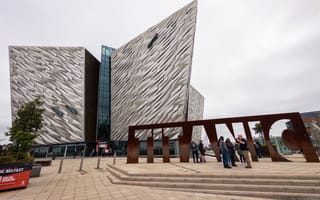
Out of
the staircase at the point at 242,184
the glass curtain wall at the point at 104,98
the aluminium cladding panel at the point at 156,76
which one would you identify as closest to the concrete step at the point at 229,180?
the staircase at the point at 242,184

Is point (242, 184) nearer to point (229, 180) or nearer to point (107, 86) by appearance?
point (229, 180)

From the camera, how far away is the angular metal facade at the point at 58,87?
33438 millimetres

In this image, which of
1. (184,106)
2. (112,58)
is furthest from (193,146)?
(112,58)

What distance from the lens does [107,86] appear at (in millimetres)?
41562

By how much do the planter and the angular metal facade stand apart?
28.3m

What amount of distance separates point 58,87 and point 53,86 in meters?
1.31

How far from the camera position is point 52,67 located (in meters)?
37.2

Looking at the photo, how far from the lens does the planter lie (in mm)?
6391

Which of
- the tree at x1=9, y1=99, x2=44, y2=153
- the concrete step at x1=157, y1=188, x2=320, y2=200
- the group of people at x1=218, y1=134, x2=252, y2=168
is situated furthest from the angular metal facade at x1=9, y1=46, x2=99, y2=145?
the concrete step at x1=157, y1=188, x2=320, y2=200

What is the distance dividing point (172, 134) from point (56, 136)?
83.1ft

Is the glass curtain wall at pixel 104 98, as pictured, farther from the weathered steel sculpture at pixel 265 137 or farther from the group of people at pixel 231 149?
the group of people at pixel 231 149

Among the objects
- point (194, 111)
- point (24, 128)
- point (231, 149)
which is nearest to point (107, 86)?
point (194, 111)

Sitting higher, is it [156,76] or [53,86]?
[53,86]

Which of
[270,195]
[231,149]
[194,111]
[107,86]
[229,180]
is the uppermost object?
[107,86]
